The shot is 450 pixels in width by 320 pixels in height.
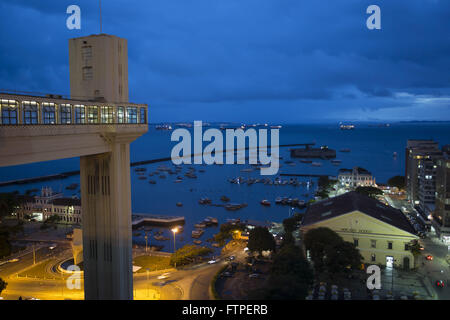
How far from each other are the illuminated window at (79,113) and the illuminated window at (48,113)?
0.44 m

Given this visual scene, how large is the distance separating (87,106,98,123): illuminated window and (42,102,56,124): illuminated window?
30.2 inches

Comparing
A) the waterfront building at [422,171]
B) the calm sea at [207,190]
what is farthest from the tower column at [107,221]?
the waterfront building at [422,171]

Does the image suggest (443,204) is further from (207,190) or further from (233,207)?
(207,190)

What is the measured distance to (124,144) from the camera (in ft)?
22.5

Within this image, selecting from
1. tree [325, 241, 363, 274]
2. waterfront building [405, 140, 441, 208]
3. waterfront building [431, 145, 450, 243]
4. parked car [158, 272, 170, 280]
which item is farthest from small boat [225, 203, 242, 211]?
tree [325, 241, 363, 274]

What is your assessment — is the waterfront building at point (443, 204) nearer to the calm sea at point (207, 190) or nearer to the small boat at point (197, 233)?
the calm sea at point (207, 190)

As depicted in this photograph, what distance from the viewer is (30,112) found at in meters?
4.80

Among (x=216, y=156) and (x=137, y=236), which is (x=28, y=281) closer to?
(x=137, y=236)

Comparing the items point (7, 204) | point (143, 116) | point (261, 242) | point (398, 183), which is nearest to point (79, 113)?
point (143, 116)

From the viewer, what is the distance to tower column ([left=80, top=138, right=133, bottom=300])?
6.61 meters

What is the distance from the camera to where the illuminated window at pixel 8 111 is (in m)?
4.45

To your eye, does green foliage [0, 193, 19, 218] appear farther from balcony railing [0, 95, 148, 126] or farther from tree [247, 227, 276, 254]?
balcony railing [0, 95, 148, 126]

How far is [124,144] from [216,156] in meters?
61.9
